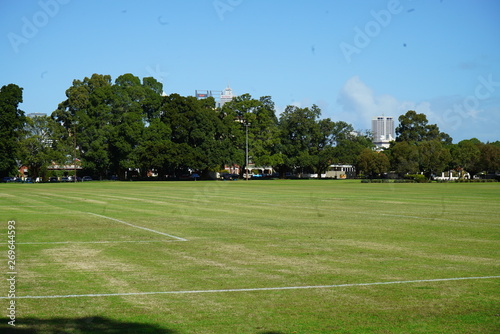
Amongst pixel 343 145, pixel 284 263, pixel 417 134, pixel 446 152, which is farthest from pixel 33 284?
pixel 417 134

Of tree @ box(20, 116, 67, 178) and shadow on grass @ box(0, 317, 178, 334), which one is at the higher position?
tree @ box(20, 116, 67, 178)

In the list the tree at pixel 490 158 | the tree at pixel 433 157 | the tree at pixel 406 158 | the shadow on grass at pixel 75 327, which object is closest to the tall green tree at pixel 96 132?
the tree at pixel 406 158

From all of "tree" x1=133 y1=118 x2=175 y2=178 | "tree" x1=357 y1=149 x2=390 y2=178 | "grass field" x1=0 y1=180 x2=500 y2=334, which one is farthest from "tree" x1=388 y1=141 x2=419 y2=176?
"grass field" x1=0 y1=180 x2=500 y2=334

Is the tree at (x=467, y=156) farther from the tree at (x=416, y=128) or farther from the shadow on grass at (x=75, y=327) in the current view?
the shadow on grass at (x=75, y=327)

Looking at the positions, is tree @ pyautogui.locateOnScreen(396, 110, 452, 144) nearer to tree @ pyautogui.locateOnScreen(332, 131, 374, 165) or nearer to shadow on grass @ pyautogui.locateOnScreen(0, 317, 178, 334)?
tree @ pyautogui.locateOnScreen(332, 131, 374, 165)

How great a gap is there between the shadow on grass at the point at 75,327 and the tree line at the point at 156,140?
296 ft

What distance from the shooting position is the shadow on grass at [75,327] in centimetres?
655

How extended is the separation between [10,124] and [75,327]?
319 ft

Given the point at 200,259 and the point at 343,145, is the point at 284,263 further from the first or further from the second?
the point at 343,145

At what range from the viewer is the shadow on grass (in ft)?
21.5

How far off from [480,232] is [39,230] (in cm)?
1244

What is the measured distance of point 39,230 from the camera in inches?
685

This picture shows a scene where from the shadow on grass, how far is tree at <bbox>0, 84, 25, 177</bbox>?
94.2m

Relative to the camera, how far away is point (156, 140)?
3994 inches
